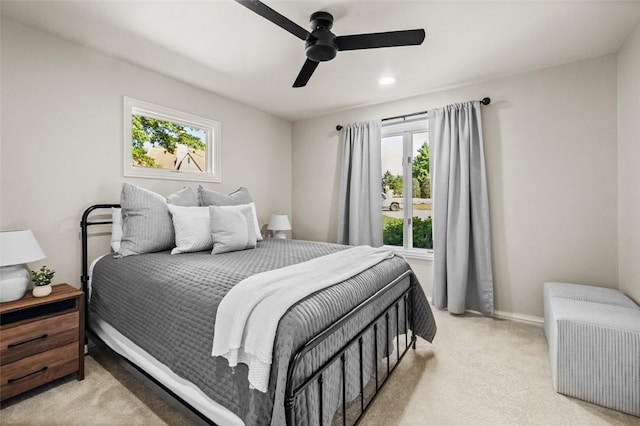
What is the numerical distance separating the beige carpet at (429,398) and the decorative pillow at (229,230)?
1.11 meters

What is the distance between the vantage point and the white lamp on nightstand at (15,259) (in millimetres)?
1845

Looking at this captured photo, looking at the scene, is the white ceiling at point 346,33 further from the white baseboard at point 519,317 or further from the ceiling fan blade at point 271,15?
the white baseboard at point 519,317

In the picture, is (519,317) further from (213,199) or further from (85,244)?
(85,244)

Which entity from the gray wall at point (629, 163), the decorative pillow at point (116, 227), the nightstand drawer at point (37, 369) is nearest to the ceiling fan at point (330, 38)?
the gray wall at point (629, 163)

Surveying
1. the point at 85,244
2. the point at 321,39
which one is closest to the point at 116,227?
the point at 85,244

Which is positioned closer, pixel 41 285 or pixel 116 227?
pixel 41 285

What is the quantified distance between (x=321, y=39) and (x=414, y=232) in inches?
106

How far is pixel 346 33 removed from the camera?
2332 millimetres

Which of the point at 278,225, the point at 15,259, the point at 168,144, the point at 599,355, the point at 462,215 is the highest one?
the point at 168,144

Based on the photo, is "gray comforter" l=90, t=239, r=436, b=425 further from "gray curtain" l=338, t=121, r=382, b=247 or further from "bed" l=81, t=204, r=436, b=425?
"gray curtain" l=338, t=121, r=382, b=247

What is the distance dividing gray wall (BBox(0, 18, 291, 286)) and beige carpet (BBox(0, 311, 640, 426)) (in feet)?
3.06

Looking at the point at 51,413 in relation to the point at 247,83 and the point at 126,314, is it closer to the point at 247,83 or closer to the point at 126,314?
the point at 126,314

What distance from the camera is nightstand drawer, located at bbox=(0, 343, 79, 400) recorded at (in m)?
1.79

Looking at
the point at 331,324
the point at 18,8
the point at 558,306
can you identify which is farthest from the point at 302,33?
the point at 558,306
